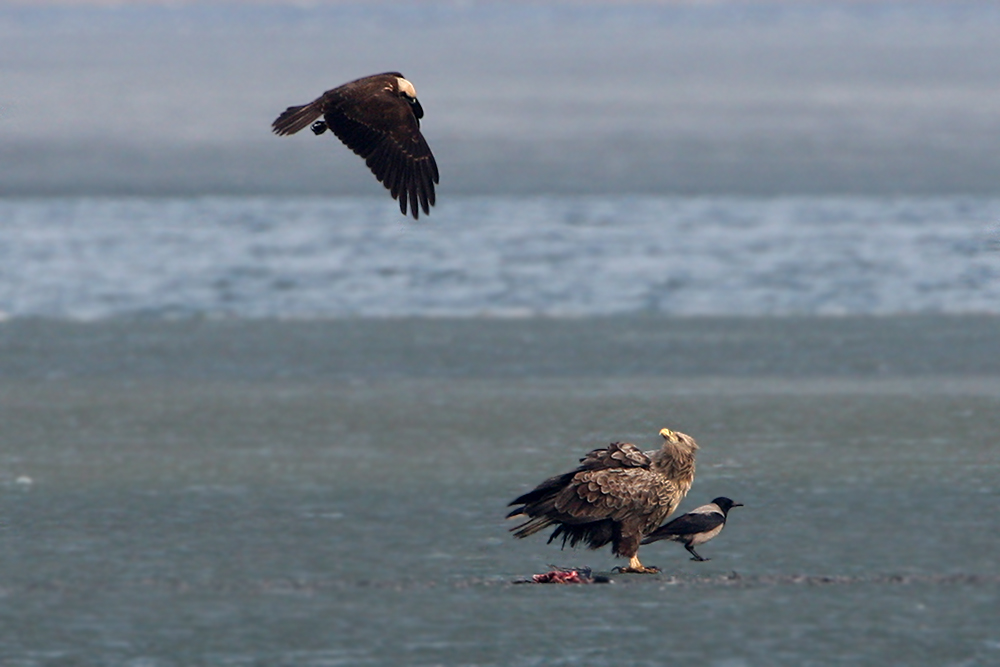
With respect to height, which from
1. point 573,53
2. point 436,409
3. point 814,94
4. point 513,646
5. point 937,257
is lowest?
point 513,646

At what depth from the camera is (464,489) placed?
9.61 meters

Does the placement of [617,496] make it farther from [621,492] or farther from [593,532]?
[593,532]

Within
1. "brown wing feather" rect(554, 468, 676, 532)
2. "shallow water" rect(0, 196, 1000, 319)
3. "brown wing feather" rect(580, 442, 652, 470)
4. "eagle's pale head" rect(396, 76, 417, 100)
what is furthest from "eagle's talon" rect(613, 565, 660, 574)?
"shallow water" rect(0, 196, 1000, 319)

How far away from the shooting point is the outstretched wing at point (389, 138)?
793cm

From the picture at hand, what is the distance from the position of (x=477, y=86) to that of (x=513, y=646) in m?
50.4

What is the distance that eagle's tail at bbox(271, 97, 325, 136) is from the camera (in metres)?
7.55

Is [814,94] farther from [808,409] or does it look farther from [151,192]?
[808,409]

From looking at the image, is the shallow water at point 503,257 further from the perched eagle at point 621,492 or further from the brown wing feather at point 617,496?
the brown wing feather at point 617,496

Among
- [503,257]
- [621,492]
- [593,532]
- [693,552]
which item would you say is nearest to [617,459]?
[621,492]

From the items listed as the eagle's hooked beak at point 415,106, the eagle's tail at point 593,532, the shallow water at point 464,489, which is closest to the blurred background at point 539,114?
the shallow water at point 464,489

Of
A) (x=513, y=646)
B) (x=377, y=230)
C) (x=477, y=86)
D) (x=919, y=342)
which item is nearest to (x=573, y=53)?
(x=477, y=86)

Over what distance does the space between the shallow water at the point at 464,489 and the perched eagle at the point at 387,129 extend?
1.76 m

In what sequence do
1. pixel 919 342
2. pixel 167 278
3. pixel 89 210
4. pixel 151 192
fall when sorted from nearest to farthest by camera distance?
pixel 919 342 < pixel 167 278 < pixel 89 210 < pixel 151 192

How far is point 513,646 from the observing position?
699 centimetres
